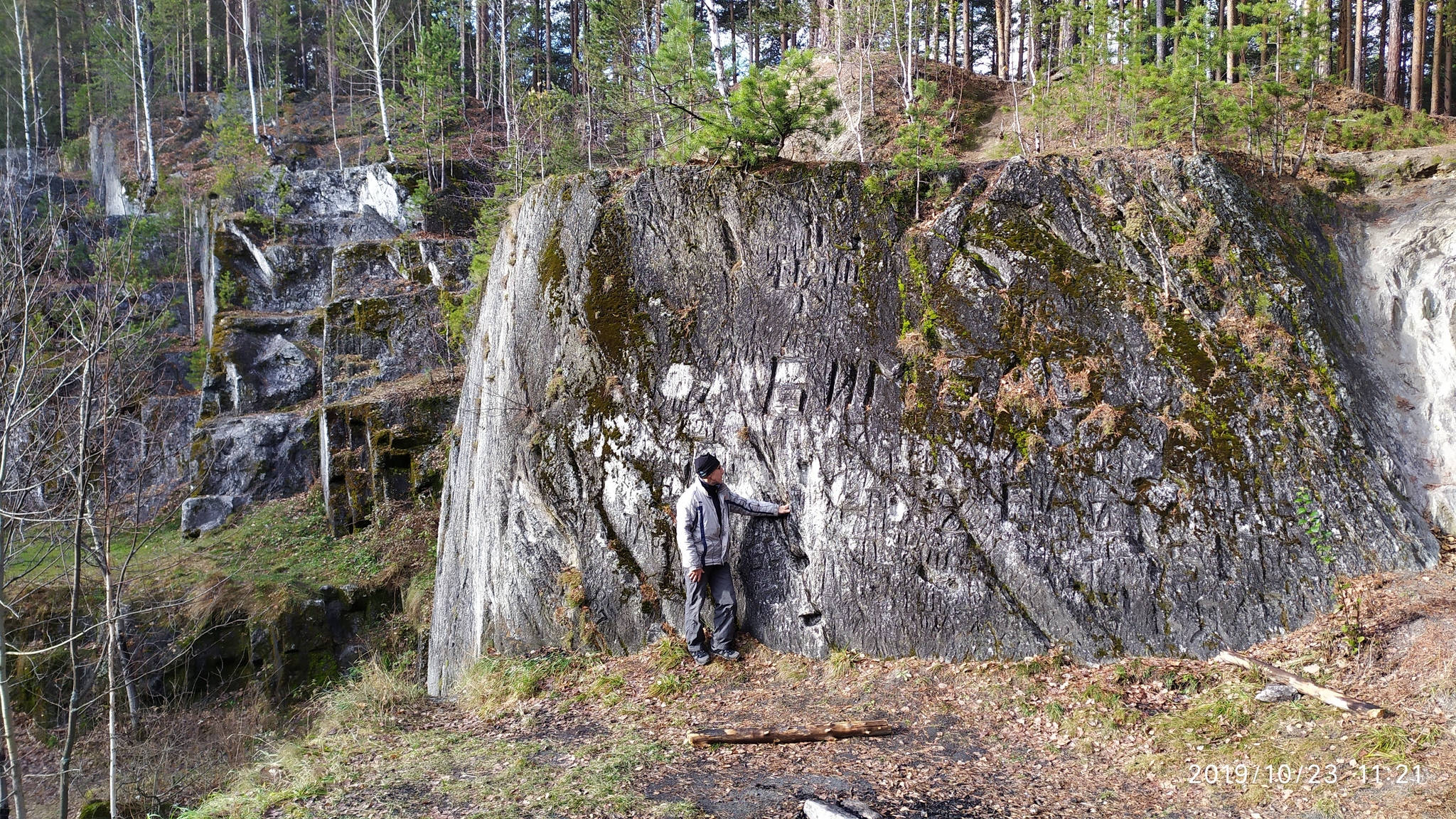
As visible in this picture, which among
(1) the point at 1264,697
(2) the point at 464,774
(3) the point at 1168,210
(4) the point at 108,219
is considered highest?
(4) the point at 108,219

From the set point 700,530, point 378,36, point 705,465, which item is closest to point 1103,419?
point 705,465

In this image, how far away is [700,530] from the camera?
7.10 m

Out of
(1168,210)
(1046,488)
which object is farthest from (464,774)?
(1168,210)

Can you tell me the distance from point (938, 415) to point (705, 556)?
2.79m

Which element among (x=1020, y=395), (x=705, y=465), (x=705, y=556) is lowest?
(x=705, y=556)

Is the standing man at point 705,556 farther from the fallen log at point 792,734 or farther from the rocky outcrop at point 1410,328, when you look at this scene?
the rocky outcrop at point 1410,328

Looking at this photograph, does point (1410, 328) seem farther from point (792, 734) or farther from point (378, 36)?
point (378, 36)

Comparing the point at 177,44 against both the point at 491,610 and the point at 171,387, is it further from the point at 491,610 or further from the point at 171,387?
the point at 491,610

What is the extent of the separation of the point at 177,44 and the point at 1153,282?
4578 centimetres

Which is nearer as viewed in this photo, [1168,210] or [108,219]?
[1168,210]

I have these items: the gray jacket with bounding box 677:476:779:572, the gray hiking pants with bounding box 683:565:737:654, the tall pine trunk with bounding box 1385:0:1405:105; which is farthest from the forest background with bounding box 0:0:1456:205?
the gray hiking pants with bounding box 683:565:737:654

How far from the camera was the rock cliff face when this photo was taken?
684 centimetres

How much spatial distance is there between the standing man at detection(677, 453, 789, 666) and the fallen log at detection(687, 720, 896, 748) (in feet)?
4.67

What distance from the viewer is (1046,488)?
23.6 ft
